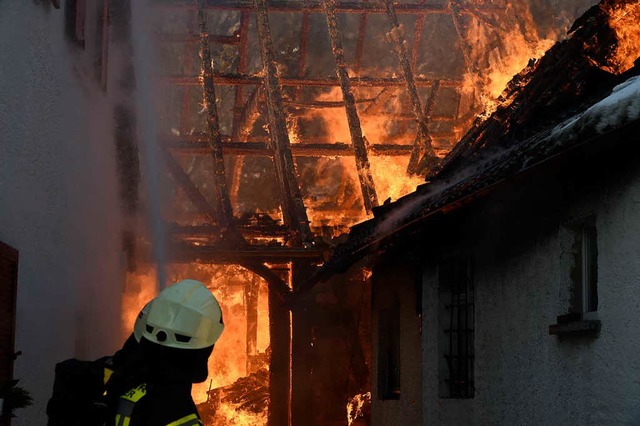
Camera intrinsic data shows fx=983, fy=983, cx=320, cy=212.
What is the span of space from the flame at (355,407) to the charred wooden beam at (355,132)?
8.91ft

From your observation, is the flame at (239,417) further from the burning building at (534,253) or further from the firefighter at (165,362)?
the firefighter at (165,362)

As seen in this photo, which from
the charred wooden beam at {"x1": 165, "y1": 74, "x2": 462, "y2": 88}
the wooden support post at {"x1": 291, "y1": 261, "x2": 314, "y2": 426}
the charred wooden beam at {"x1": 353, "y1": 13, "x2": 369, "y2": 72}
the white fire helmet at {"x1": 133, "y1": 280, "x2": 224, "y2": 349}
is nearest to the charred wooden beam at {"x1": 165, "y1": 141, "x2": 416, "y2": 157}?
the charred wooden beam at {"x1": 165, "y1": 74, "x2": 462, "y2": 88}

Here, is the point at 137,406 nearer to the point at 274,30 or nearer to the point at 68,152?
the point at 68,152

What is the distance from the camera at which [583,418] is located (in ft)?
20.0

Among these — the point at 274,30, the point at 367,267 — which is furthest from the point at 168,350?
the point at 274,30

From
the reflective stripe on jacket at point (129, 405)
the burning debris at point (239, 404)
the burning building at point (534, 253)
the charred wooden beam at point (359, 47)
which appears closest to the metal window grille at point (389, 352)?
the burning building at point (534, 253)

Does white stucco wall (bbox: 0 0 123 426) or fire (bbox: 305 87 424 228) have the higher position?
fire (bbox: 305 87 424 228)

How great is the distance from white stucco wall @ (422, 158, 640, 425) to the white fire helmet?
300 centimetres

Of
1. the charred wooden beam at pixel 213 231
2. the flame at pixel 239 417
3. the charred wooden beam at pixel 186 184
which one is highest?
the charred wooden beam at pixel 186 184

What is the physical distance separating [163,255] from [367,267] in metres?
2.86

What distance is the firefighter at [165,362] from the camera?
3.13 m

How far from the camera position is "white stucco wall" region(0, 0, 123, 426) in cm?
638

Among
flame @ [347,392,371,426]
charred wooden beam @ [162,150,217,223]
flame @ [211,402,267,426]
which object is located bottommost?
flame @ [211,402,267,426]

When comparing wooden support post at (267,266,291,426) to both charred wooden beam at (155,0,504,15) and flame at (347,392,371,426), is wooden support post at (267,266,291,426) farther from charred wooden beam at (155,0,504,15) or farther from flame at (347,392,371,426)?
charred wooden beam at (155,0,504,15)
